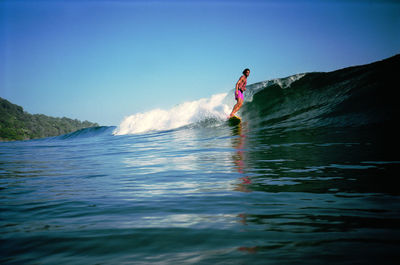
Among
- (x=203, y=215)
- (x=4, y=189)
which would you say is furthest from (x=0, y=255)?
(x=4, y=189)

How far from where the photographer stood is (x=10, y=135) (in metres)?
80.0

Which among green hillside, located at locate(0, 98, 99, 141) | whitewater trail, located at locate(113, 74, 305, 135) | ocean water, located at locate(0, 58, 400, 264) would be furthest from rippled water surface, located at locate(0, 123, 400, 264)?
green hillside, located at locate(0, 98, 99, 141)

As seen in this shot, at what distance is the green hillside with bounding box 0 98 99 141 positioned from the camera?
8275 cm

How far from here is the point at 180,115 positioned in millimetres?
18531

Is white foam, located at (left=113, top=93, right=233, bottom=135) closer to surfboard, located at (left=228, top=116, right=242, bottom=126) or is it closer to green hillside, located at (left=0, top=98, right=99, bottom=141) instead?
surfboard, located at (left=228, top=116, right=242, bottom=126)

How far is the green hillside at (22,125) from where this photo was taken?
82.8m

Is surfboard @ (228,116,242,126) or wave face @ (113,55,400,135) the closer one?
wave face @ (113,55,400,135)

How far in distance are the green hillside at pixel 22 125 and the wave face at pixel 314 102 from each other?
86836 mm

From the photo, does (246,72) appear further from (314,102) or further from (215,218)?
(215,218)

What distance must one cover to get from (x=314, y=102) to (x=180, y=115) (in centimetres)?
993

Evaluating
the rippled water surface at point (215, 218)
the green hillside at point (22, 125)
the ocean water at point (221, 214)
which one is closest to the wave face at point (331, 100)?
the ocean water at point (221, 214)

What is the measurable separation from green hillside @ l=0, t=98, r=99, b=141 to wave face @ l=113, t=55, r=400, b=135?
86.8m

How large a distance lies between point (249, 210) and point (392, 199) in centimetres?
103

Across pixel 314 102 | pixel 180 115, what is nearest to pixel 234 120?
pixel 314 102
